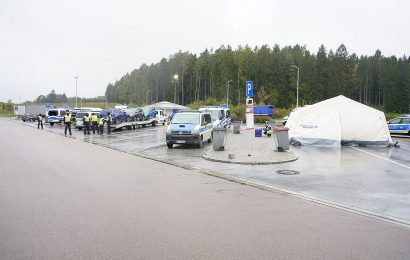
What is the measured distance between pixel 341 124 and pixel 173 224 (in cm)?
1757

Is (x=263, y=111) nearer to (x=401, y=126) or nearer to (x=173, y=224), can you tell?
(x=401, y=126)

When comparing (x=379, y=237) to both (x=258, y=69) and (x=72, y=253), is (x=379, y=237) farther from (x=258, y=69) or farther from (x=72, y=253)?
(x=258, y=69)

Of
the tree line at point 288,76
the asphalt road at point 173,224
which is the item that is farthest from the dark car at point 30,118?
the asphalt road at point 173,224

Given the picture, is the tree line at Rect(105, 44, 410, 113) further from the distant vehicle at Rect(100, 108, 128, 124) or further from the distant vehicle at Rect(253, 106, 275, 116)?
the distant vehicle at Rect(100, 108, 128, 124)

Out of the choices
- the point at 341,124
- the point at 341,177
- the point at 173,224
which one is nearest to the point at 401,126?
the point at 341,124

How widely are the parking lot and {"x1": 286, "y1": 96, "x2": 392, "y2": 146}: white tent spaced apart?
3.42 metres

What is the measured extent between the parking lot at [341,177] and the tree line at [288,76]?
235 ft

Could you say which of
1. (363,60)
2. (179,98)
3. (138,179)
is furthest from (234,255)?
(363,60)

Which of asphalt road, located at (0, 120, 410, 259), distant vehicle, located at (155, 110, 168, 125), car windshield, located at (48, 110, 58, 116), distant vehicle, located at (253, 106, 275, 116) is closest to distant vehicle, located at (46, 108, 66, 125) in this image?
car windshield, located at (48, 110, 58, 116)

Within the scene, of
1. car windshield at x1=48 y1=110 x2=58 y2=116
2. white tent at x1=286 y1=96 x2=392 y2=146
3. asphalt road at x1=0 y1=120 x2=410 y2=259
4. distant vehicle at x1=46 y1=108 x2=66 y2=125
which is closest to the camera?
asphalt road at x1=0 y1=120 x2=410 y2=259

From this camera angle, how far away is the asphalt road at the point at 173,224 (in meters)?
4.88

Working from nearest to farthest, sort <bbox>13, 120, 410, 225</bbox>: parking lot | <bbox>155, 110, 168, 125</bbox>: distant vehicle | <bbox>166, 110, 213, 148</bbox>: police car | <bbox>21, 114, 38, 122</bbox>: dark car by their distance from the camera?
<bbox>13, 120, 410, 225</bbox>: parking lot < <bbox>166, 110, 213, 148</bbox>: police car < <bbox>155, 110, 168, 125</bbox>: distant vehicle < <bbox>21, 114, 38, 122</bbox>: dark car

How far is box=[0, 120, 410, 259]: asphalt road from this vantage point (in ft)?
16.0

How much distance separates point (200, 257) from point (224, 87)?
91176 mm
